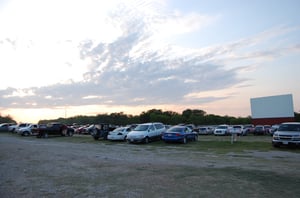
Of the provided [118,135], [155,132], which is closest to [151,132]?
[155,132]

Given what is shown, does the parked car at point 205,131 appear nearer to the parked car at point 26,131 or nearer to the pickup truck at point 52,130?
the pickup truck at point 52,130

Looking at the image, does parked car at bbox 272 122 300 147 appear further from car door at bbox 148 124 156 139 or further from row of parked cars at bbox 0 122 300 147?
car door at bbox 148 124 156 139

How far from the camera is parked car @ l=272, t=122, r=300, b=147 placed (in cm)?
1944

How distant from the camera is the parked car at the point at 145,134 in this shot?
25906 millimetres

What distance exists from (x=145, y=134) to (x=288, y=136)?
38.0ft

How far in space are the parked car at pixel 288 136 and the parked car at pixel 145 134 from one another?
10597 mm

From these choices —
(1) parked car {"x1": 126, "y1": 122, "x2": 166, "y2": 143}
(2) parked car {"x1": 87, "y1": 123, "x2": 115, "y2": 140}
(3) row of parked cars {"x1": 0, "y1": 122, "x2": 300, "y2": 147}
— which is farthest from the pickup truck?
(1) parked car {"x1": 126, "y1": 122, "x2": 166, "y2": 143}

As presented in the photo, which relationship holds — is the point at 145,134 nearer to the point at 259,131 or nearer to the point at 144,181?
the point at 144,181

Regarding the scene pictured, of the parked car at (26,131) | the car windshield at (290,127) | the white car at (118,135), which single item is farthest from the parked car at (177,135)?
the parked car at (26,131)

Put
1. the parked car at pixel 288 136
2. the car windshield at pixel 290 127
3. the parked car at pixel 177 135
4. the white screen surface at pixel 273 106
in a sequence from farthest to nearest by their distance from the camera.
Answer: the white screen surface at pixel 273 106 → the parked car at pixel 177 135 → the car windshield at pixel 290 127 → the parked car at pixel 288 136

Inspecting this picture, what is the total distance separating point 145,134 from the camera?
26047mm

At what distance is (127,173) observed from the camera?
10.4 meters

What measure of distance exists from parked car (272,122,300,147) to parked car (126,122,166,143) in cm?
1060

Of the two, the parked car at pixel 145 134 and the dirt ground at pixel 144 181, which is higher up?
the parked car at pixel 145 134
